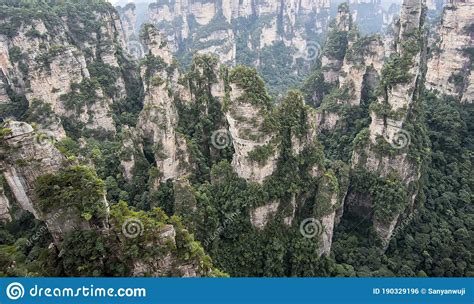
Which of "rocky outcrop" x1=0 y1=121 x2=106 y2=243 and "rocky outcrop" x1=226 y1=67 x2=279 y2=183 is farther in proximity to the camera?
"rocky outcrop" x1=226 y1=67 x2=279 y2=183

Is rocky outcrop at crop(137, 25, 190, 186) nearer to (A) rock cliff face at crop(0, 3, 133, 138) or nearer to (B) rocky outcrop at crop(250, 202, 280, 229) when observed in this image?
(B) rocky outcrop at crop(250, 202, 280, 229)

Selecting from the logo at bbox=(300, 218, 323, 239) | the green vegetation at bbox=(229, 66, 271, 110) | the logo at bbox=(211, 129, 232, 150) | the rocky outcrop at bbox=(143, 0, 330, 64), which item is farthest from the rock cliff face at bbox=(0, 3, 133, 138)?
the rocky outcrop at bbox=(143, 0, 330, 64)

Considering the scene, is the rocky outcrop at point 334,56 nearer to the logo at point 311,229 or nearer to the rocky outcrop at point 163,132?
the rocky outcrop at point 163,132

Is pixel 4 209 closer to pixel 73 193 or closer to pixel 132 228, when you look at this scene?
pixel 73 193

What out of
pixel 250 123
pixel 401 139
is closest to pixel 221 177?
pixel 250 123

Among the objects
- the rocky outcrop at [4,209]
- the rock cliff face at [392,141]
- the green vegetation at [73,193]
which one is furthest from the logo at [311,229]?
the rocky outcrop at [4,209]

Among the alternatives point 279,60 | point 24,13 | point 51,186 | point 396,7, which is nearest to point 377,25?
point 396,7

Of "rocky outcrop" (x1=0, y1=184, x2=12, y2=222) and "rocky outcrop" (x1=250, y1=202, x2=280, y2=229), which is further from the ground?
"rocky outcrop" (x1=0, y1=184, x2=12, y2=222)
